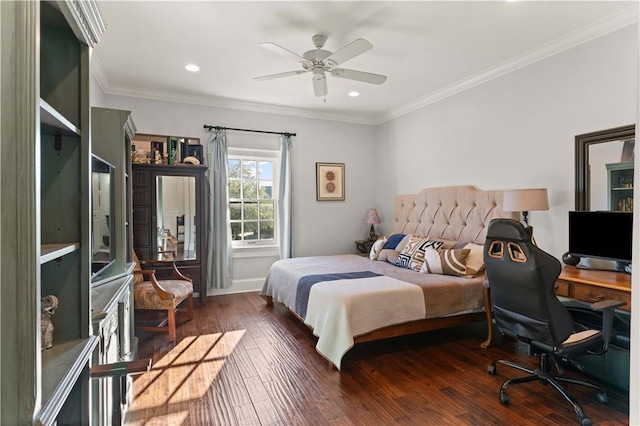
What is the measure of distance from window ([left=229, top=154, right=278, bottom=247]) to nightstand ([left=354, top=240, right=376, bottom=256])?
137 centimetres

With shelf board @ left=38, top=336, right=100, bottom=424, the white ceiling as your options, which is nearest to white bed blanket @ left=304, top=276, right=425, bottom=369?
shelf board @ left=38, top=336, right=100, bottom=424

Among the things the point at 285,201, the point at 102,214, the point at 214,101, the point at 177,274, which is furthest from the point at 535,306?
the point at 214,101

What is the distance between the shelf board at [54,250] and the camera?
0.93 meters

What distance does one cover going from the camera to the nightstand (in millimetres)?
5477

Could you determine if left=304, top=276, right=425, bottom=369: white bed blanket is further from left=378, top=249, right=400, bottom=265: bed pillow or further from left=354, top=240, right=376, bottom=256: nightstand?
left=354, top=240, right=376, bottom=256: nightstand

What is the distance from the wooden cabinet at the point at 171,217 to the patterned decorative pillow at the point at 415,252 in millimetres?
2500

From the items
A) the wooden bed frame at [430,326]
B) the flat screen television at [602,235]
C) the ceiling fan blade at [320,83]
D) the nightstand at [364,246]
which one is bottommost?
the wooden bed frame at [430,326]

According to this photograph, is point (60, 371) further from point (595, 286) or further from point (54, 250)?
point (595, 286)

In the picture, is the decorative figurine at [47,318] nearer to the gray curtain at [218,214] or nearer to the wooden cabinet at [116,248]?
the wooden cabinet at [116,248]

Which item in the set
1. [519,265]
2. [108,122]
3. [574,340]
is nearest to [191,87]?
[108,122]

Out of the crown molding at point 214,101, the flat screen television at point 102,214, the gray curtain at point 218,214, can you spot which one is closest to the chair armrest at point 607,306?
the flat screen television at point 102,214

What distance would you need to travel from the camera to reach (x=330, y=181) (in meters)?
5.67

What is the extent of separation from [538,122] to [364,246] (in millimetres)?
2965

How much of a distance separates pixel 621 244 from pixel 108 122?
387 cm
